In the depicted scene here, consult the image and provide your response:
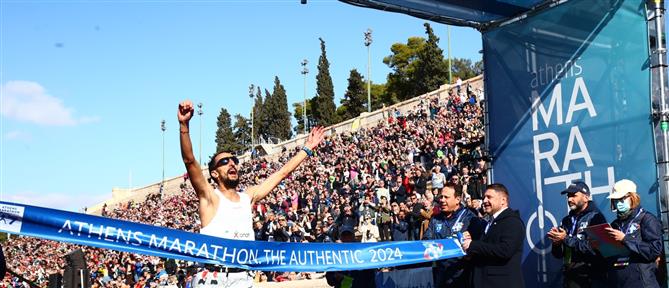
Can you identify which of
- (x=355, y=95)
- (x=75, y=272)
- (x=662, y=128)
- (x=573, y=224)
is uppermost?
(x=355, y=95)

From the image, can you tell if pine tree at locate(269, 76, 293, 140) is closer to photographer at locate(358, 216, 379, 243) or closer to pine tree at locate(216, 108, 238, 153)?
pine tree at locate(216, 108, 238, 153)

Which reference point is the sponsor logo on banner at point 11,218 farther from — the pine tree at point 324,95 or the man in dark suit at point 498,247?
the pine tree at point 324,95

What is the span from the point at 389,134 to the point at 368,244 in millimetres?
27962

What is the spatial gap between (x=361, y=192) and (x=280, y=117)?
6612 centimetres

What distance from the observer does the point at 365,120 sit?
4781 cm

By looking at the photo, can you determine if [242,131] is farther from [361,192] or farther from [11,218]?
[11,218]

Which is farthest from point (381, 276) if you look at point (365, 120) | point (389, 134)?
point (365, 120)

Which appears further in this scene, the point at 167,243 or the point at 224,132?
the point at 224,132

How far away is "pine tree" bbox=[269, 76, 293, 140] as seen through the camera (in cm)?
8988

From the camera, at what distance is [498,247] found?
6922 millimetres

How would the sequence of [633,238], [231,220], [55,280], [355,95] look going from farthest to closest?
[355,95] < [55,280] < [633,238] < [231,220]

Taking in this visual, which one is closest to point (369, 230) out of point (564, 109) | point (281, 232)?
point (281, 232)

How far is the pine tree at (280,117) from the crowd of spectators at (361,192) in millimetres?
43485

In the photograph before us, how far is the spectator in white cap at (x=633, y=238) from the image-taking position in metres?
6.78
